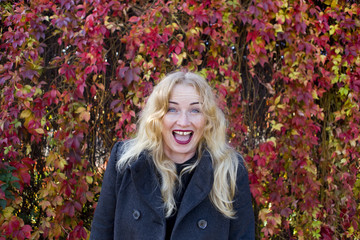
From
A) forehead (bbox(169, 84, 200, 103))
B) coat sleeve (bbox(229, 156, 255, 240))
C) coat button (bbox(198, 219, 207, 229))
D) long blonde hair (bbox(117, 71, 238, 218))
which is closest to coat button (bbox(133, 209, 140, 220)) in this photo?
long blonde hair (bbox(117, 71, 238, 218))

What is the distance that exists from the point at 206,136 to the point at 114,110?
35.2 inches

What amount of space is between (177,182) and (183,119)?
0.36 metres

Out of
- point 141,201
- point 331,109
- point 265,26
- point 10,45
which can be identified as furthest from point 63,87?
point 331,109

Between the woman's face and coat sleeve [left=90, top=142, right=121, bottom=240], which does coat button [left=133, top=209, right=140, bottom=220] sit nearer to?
coat sleeve [left=90, top=142, right=121, bottom=240]

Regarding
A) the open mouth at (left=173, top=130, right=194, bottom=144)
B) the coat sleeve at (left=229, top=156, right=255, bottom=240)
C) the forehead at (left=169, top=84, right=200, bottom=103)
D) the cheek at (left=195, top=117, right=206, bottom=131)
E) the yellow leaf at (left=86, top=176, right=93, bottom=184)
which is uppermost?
the forehead at (left=169, top=84, right=200, bottom=103)

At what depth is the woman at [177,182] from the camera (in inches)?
72.7

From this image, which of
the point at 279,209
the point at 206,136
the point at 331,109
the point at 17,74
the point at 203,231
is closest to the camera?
the point at 203,231

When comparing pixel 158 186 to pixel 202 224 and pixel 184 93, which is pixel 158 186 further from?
pixel 184 93

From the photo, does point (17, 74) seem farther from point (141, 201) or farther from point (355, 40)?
point (355, 40)

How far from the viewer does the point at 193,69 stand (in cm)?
269

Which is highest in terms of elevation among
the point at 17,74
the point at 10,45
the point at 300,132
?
the point at 10,45

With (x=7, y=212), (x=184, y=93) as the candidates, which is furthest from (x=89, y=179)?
(x=184, y=93)

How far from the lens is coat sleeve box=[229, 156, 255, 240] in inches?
75.7

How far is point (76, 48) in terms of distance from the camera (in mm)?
2666
